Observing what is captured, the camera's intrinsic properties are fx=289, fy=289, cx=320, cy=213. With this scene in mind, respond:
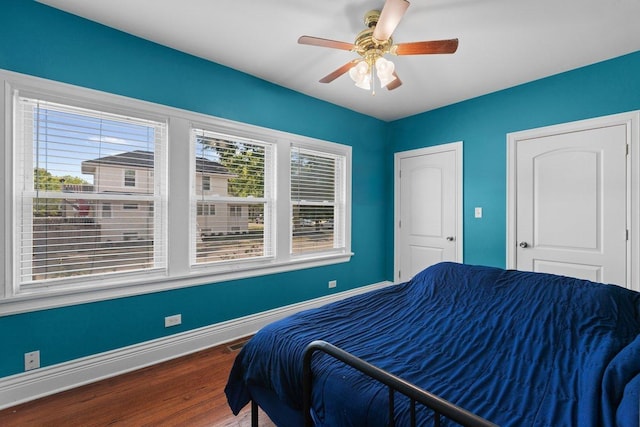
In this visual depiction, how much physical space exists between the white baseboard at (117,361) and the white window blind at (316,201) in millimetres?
983

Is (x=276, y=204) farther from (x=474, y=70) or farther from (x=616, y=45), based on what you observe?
(x=616, y=45)

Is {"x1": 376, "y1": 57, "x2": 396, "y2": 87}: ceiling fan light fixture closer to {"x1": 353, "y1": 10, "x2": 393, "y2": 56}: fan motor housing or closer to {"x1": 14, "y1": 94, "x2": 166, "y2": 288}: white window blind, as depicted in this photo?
{"x1": 353, "y1": 10, "x2": 393, "y2": 56}: fan motor housing

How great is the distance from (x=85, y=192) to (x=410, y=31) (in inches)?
104

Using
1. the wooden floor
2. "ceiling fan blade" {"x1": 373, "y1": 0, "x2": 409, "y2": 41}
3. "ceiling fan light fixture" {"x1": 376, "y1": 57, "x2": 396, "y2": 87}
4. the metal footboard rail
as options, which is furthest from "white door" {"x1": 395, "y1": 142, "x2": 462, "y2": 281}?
the metal footboard rail

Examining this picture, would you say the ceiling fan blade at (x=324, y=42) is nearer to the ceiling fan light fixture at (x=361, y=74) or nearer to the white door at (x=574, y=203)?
the ceiling fan light fixture at (x=361, y=74)

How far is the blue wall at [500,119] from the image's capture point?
8.32ft

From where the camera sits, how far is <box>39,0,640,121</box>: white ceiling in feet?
6.27

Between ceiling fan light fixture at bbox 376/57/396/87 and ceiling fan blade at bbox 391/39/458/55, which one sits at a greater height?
ceiling fan blade at bbox 391/39/458/55

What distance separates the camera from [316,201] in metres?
3.54

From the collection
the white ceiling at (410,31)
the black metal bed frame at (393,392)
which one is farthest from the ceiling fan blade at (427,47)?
the black metal bed frame at (393,392)

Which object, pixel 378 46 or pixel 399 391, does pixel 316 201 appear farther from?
pixel 399 391

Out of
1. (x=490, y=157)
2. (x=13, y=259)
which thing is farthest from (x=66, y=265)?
(x=490, y=157)

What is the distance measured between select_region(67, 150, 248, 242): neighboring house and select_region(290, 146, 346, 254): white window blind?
3.29 ft

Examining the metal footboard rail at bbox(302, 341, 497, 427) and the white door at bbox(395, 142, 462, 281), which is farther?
the white door at bbox(395, 142, 462, 281)
